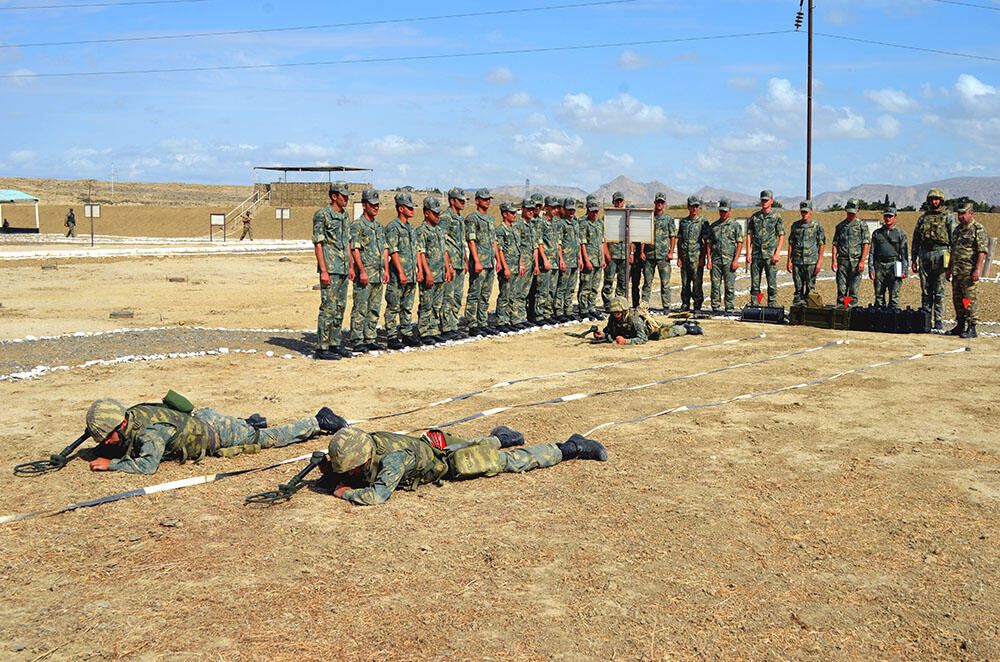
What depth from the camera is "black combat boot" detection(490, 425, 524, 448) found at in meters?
7.33

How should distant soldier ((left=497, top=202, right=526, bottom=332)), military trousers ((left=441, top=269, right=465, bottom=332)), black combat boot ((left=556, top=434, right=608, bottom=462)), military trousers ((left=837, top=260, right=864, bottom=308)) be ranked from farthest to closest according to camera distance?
military trousers ((left=837, top=260, right=864, bottom=308)) → distant soldier ((left=497, top=202, right=526, bottom=332)) → military trousers ((left=441, top=269, right=465, bottom=332)) → black combat boot ((left=556, top=434, right=608, bottom=462))

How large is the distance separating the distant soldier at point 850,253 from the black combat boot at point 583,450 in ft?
31.8

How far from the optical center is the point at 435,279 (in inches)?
518

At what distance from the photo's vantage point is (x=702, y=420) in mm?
8562

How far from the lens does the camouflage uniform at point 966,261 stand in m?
13.8

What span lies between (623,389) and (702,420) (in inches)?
63.0

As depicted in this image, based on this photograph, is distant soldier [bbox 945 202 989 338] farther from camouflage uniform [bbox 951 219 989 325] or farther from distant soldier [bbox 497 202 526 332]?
distant soldier [bbox 497 202 526 332]

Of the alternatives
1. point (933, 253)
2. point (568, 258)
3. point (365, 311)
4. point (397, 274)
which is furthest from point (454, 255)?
point (933, 253)

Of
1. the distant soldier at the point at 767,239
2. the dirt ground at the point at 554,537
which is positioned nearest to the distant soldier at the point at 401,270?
the dirt ground at the point at 554,537

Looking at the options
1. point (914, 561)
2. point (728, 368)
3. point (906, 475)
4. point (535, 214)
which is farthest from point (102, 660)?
point (535, 214)

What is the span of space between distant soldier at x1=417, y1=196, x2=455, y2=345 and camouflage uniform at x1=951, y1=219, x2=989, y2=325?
7860 millimetres

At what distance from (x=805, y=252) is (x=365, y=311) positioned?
27.0 feet

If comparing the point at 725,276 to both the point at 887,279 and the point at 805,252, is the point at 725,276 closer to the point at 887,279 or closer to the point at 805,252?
the point at 805,252

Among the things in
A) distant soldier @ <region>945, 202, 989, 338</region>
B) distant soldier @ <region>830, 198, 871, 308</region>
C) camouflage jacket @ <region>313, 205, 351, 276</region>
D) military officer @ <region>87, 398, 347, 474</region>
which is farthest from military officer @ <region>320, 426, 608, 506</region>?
distant soldier @ <region>830, 198, 871, 308</region>
